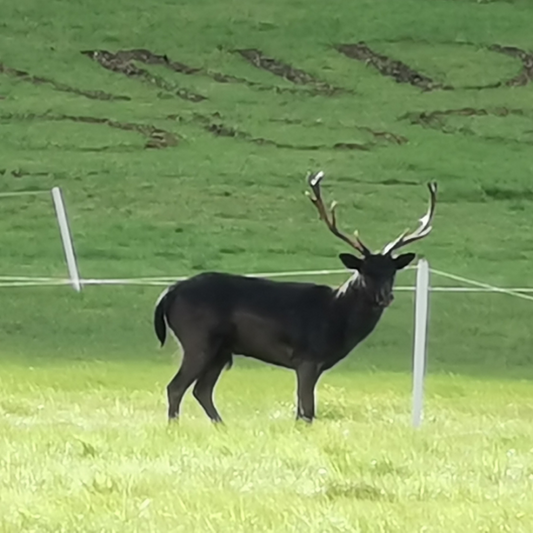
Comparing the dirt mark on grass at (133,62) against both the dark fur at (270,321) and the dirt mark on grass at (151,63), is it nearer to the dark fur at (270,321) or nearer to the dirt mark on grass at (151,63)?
the dirt mark on grass at (151,63)

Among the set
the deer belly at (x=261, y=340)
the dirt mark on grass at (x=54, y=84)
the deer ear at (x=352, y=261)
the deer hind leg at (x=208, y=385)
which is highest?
the deer ear at (x=352, y=261)

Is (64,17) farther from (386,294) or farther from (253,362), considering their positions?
(386,294)

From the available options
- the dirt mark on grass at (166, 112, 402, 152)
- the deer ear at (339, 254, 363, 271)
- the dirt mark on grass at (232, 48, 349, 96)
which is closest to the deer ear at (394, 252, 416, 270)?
the deer ear at (339, 254, 363, 271)

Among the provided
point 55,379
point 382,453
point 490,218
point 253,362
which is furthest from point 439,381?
point 490,218

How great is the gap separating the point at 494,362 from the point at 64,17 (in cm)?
3807

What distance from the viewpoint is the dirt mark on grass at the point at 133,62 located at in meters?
55.0

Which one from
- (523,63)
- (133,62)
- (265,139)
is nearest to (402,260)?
(265,139)

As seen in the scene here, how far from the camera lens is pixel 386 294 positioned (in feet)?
40.5

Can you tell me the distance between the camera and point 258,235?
1555 inches

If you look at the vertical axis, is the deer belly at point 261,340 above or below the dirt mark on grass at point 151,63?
above

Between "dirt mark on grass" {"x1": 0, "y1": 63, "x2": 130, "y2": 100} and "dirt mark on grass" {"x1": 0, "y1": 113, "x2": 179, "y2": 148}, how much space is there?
6.50 ft

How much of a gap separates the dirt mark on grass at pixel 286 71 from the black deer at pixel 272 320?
41947 millimetres

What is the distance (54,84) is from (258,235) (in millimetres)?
17354

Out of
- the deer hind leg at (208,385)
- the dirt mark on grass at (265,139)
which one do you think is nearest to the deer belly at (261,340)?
the deer hind leg at (208,385)
